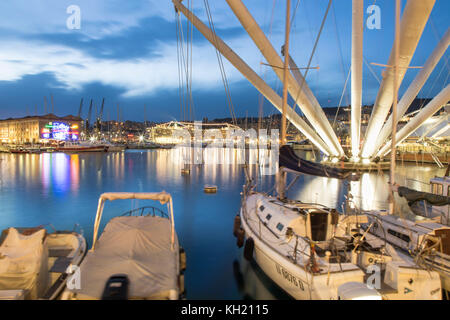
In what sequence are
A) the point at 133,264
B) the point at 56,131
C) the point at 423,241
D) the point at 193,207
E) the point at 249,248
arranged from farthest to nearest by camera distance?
the point at 56,131 < the point at 193,207 < the point at 249,248 < the point at 423,241 < the point at 133,264

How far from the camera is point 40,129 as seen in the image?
→ 92.3m

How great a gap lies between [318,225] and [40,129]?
10362 cm

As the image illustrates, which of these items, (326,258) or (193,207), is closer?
(326,258)

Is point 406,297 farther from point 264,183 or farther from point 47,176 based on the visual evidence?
point 47,176

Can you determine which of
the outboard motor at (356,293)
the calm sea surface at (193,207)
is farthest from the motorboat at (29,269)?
the outboard motor at (356,293)

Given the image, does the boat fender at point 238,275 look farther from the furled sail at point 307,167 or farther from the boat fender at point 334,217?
the furled sail at point 307,167

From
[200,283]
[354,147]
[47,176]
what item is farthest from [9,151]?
[200,283]

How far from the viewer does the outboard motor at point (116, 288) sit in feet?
15.6

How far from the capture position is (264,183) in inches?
1046

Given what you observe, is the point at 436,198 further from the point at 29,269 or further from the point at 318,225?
the point at 29,269

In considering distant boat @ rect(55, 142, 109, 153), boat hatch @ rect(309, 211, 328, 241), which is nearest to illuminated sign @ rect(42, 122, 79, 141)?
distant boat @ rect(55, 142, 109, 153)

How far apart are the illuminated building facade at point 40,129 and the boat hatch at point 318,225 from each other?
92473 mm

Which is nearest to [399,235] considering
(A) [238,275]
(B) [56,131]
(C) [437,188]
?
(C) [437,188]

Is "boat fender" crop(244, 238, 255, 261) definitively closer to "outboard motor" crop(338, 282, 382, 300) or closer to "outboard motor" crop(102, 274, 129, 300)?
"outboard motor" crop(338, 282, 382, 300)
